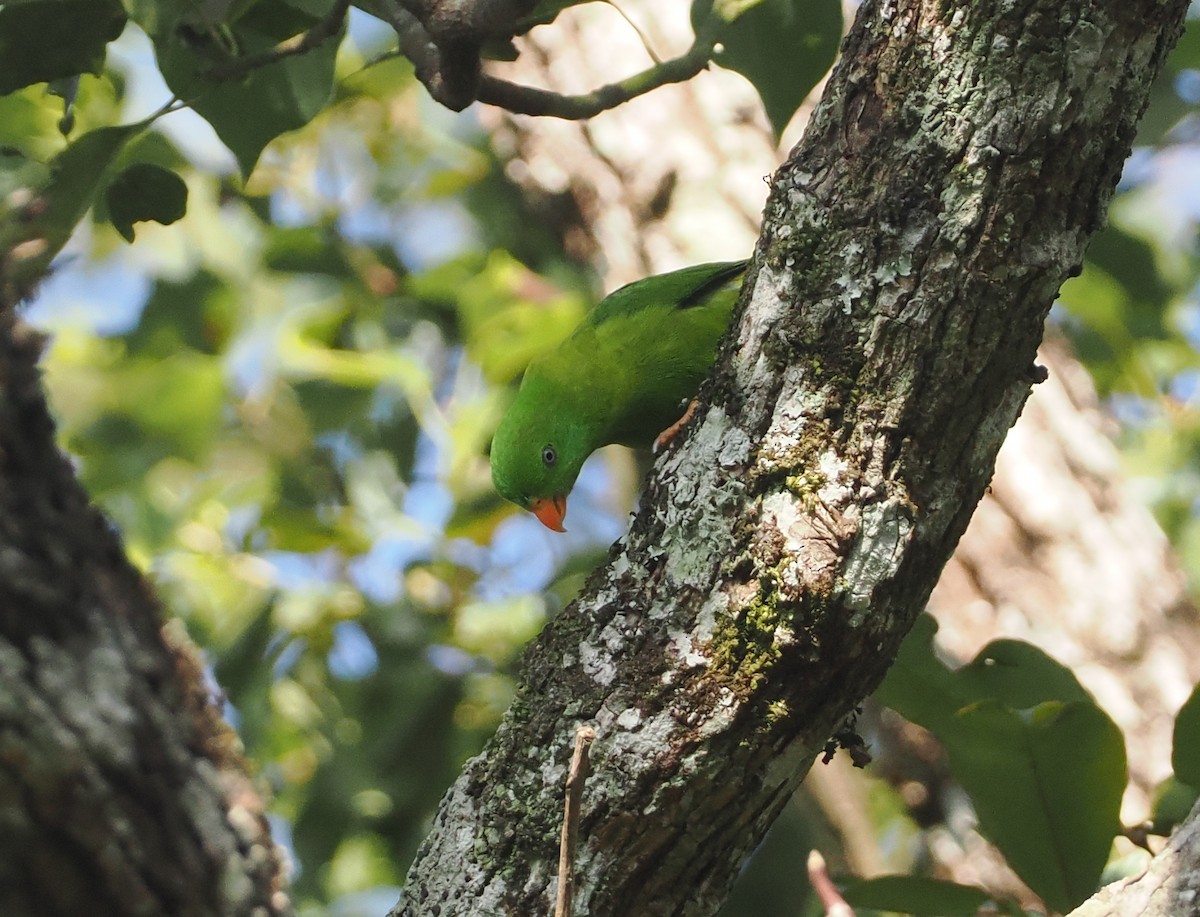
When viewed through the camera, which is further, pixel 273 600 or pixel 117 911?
pixel 273 600

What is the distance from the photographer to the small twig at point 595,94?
222cm

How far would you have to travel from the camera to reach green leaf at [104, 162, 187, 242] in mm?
2305

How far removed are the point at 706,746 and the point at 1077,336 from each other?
4.52 m

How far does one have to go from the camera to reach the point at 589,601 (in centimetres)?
190

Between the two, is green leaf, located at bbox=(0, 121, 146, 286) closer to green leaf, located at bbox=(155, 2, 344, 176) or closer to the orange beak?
green leaf, located at bbox=(155, 2, 344, 176)

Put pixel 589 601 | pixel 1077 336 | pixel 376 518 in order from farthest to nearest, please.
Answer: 1. pixel 1077 336
2. pixel 376 518
3. pixel 589 601

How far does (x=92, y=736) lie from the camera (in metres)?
3.07

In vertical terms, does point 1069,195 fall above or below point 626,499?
below

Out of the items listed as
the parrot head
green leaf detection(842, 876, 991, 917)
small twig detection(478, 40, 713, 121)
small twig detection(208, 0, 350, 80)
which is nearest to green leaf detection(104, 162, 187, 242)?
small twig detection(208, 0, 350, 80)

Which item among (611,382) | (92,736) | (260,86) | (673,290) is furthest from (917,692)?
(92,736)

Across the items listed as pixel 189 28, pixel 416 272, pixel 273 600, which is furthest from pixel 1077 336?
pixel 189 28

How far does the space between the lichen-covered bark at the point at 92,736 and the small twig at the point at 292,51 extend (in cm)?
107

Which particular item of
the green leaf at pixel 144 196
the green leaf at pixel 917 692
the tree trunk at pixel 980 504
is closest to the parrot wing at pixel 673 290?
the tree trunk at pixel 980 504

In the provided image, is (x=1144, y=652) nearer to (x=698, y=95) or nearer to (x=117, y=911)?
(x=698, y=95)
